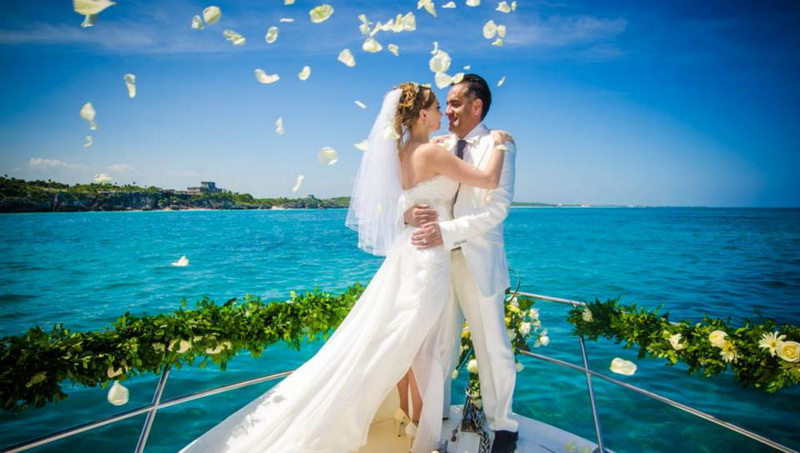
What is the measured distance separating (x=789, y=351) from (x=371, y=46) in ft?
10.5

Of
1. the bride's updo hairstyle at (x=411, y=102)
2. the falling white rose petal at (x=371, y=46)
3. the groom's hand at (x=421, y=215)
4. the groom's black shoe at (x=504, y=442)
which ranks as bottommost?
the groom's black shoe at (x=504, y=442)

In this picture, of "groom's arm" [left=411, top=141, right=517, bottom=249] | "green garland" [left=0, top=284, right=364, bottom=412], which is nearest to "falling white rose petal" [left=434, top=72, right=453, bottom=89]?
"groom's arm" [left=411, top=141, right=517, bottom=249]

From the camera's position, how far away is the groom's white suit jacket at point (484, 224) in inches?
107

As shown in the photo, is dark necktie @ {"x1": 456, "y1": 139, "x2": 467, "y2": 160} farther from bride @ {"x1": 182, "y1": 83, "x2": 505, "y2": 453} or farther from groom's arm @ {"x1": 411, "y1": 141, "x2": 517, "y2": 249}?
groom's arm @ {"x1": 411, "y1": 141, "x2": 517, "y2": 249}

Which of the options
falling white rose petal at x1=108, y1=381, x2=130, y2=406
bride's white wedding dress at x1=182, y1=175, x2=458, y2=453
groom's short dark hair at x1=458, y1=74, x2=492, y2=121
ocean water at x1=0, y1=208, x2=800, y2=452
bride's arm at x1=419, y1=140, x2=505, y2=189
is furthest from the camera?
ocean water at x1=0, y1=208, x2=800, y2=452

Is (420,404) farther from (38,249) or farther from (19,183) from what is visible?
(19,183)

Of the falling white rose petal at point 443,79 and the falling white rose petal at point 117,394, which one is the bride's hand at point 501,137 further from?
the falling white rose petal at point 117,394

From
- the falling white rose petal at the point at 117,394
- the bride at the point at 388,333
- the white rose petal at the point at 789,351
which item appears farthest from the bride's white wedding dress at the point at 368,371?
the white rose petal at the point at 789,351

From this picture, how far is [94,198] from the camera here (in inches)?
3169

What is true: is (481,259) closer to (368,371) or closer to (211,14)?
(368,371)

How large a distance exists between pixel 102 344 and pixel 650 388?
815cm

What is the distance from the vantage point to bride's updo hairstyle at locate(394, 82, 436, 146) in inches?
112

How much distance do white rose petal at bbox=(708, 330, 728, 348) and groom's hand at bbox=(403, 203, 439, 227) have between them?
6.13 feet

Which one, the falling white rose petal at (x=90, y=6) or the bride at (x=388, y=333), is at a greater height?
the falling white rose petal at (x=90, y=6)
